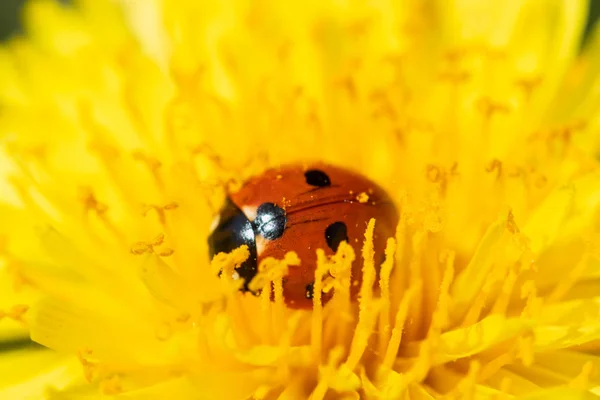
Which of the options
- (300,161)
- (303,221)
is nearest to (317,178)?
(303,221)

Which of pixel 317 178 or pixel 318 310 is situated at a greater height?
pixel 317 178

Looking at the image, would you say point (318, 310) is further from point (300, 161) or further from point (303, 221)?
point (300, 161)

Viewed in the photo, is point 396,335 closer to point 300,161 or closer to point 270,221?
point 270,221

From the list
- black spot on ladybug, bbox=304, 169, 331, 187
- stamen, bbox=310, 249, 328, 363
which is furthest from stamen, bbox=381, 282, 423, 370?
black spot on ladybug, bbox=304, 169, 331, 187

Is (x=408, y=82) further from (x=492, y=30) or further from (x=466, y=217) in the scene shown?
(x=466, y=217)

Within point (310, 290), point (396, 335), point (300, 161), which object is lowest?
point (396, 335)

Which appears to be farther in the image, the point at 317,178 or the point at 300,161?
the point at 300,161

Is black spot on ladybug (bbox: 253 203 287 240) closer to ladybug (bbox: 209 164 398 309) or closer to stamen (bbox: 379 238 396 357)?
ladybug (bbox: 209 164 398 309)

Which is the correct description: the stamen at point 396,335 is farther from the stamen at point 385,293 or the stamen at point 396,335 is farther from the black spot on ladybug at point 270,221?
the black spot on ladybug at point 270,221
